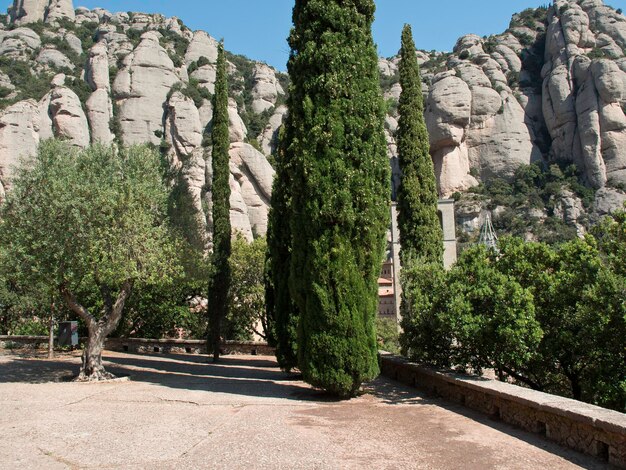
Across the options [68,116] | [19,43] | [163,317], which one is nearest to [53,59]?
[19,43]

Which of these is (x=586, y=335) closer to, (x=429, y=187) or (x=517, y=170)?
(x=429, y=187)

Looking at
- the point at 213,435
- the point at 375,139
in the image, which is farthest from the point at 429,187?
the point at 213,435

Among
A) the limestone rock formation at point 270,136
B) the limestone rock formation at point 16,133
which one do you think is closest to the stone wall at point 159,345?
the limestone rock formation at point 16,133

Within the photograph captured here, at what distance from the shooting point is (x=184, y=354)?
21.9m

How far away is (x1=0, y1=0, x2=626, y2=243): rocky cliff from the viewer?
54250 millimetres

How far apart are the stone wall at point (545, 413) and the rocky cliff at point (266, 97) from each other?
1580 inches

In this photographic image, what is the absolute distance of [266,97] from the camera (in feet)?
241

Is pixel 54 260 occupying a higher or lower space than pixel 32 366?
higher

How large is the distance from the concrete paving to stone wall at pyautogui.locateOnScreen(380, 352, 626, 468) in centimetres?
19

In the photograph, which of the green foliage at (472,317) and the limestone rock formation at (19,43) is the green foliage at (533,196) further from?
the limestone rock formation at (19,43)

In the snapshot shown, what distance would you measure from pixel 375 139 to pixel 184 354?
1458 cm

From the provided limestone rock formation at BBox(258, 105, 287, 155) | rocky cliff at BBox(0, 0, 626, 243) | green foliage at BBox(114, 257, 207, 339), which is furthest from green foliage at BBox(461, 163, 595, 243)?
green foliage at BBox(114, 257, 207, 339)

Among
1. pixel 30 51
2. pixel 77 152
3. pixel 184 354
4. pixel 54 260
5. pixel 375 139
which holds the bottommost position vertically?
pixel 184 354

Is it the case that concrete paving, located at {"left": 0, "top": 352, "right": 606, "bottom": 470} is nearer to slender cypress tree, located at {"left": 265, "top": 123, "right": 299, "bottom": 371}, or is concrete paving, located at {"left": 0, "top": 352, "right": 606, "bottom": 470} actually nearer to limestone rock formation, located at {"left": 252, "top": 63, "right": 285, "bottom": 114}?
slender cypress tree, located at {"left": 265, "top": 123, "right": 299, "bottom": 371}
